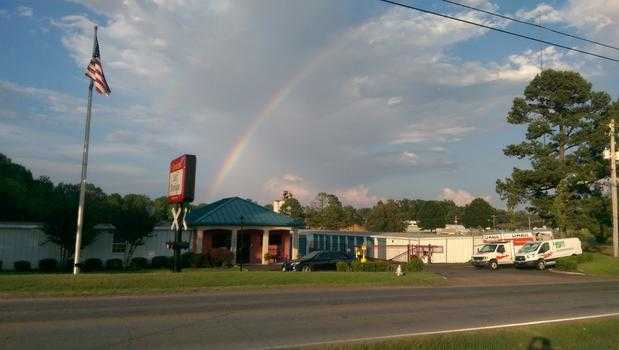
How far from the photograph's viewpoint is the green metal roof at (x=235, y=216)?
41656 mm

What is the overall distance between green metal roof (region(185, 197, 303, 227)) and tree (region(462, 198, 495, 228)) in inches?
4801

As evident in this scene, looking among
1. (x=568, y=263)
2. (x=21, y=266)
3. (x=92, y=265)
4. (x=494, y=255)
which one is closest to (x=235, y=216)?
(x=92, y=265)

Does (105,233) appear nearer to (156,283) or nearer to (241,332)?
(156,283)

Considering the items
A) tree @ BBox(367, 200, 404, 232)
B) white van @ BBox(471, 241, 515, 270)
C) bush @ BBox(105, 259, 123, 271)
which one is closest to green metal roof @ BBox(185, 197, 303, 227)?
bush @ BBox(105, 259, 123, 271)

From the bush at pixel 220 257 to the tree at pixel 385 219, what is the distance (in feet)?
243

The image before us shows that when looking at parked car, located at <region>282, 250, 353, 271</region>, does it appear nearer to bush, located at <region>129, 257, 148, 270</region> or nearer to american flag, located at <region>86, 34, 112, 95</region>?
bush, located at <region>129, 257, 148, 270</region>

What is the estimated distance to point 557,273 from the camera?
3712 cm

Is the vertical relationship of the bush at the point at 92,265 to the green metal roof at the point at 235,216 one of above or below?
below

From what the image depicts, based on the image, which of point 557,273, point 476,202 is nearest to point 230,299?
point 557,273

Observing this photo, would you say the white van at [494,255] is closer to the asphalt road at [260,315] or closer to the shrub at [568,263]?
the shrub at [568,263]

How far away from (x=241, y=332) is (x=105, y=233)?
28078 mm

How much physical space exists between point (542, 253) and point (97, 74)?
111ft

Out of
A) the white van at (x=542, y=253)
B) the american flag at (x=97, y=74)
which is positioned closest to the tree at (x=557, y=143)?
the white van at (x=542, y=253)

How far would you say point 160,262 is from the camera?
37094 mm
